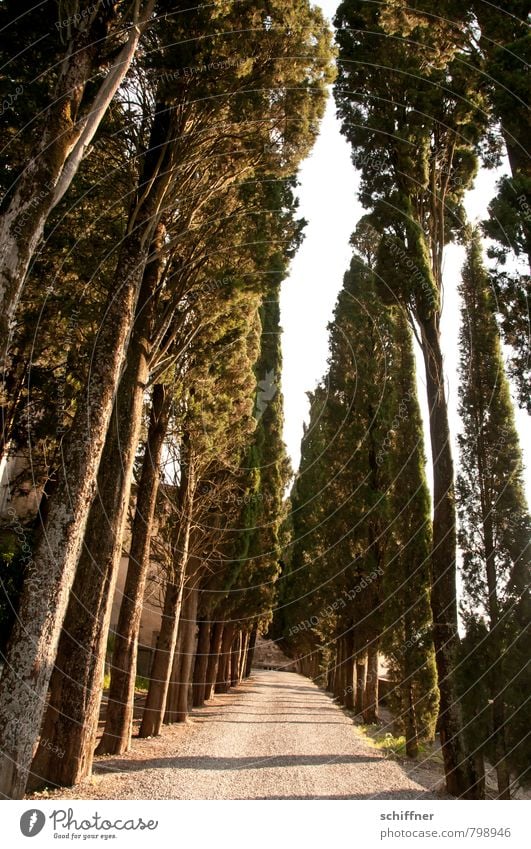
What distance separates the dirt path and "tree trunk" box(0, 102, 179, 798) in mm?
1424

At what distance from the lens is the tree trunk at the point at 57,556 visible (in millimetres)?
5051

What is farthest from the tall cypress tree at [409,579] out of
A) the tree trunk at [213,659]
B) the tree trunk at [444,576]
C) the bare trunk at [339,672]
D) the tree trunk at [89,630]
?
the bare trunk at [339,672]

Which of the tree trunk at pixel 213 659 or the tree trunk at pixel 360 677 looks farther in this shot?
the tree trunk at pixel 213 659

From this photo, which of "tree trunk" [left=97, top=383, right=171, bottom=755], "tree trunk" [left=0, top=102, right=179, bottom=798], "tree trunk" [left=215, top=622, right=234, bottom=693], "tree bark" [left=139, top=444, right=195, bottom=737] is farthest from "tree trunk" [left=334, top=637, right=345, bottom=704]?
"tree trunk" [left=0, top=102, right=179, bottom=798]

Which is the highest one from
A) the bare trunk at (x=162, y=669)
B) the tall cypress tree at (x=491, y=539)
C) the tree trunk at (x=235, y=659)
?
the tall cypress tree at (x=491, y=539)

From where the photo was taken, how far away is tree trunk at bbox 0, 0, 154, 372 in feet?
15.8

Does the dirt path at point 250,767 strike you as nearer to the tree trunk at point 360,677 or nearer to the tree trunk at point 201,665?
the tree trunk at point 201,665

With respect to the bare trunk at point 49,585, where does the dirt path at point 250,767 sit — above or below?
below

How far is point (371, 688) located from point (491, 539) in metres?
11.1

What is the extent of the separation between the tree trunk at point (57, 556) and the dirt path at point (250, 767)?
1.42 meters

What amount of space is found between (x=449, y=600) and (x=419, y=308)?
479cm

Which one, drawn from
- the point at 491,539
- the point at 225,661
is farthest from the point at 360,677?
the point at 491,539

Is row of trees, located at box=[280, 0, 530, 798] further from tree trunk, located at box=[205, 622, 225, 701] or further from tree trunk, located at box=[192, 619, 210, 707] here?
tree trunk, located at box=[205, 622, 225, 701]
